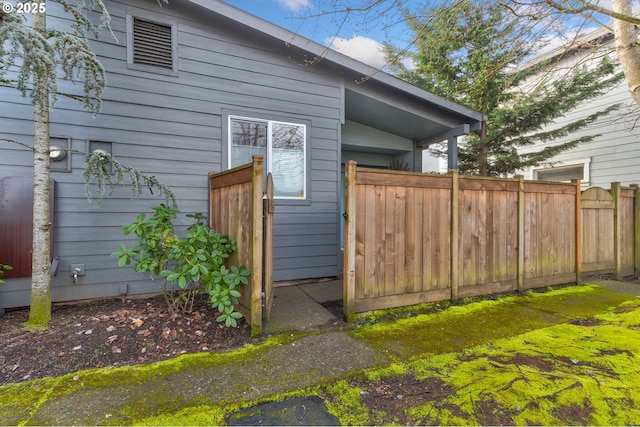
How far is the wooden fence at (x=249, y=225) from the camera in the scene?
2.82m

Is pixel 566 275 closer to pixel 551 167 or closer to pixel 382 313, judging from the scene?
pixel 382 313

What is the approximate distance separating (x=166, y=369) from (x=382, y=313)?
7.36ft

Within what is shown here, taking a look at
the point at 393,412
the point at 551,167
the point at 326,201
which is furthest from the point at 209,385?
the point at 551,167

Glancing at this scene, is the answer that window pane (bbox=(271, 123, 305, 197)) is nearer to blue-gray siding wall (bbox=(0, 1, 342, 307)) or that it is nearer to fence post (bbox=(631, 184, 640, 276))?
blue-gray siding wall (bbox=(0, 1, 342, 307))

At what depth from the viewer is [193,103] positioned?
4180mm

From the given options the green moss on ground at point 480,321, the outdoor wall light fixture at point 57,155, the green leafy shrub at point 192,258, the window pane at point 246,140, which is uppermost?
the window pane at point 246,140

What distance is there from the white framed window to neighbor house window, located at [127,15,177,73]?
954cm

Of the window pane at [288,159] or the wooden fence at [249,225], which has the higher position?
the window pane at [288,159]

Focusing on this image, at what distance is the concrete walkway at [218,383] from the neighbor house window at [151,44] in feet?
12.1

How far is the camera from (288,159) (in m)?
4.75

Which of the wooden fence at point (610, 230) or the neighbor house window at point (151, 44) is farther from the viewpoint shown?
the wooden fence at point (610, 230)

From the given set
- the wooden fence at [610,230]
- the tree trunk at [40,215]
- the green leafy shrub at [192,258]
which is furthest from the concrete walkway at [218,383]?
the wooden fence at [610,230]

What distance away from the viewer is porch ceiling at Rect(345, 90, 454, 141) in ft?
17.8

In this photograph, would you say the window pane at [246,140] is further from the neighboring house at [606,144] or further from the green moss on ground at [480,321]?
the neighboring house at [606,144]
